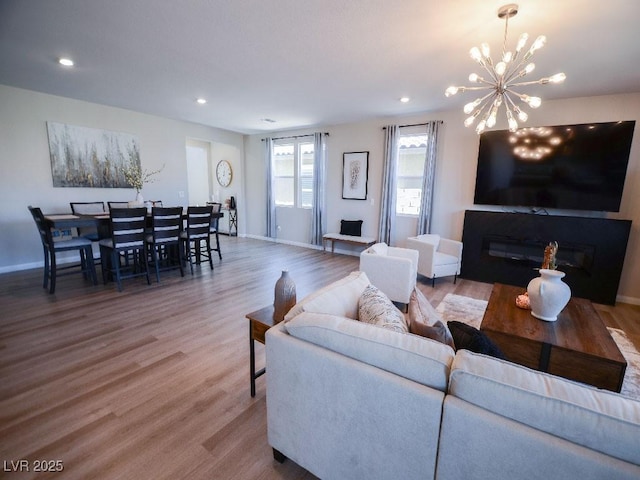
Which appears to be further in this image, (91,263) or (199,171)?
(199,171)

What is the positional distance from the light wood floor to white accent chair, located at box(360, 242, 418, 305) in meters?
0.66

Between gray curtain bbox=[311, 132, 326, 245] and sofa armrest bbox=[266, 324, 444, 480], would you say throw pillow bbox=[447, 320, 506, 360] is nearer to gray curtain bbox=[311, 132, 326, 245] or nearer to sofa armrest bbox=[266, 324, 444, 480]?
sofa armrest bbox=[266, 324, 444, 480]

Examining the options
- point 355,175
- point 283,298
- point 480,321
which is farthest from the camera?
point 355,175

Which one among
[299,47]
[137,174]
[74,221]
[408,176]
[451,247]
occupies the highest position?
[299,47]

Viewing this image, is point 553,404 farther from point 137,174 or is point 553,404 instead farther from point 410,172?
point 137,174

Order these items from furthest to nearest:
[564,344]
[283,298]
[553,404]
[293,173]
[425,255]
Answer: [293,173] → [425,255] → [564,344] → [283,298] → [553,404]

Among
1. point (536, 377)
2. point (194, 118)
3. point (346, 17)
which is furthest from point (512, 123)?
point (194, 118)

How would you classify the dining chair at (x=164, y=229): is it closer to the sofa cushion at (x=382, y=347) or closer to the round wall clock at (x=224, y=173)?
the sofa cushion at (x=382, y=347)

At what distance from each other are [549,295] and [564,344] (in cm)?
36

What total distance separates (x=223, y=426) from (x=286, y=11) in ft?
9.63

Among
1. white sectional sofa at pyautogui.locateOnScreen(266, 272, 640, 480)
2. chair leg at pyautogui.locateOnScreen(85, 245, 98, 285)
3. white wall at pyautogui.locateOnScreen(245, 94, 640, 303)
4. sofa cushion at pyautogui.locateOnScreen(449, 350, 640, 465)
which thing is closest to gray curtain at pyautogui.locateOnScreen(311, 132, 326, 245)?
white wall at pyautogui.locateOnScreen(245, 94, 640, 303)

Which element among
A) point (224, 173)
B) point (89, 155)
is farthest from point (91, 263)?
point (224, 173)

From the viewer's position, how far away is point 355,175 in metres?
5.98

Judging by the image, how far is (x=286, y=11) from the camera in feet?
7.27
